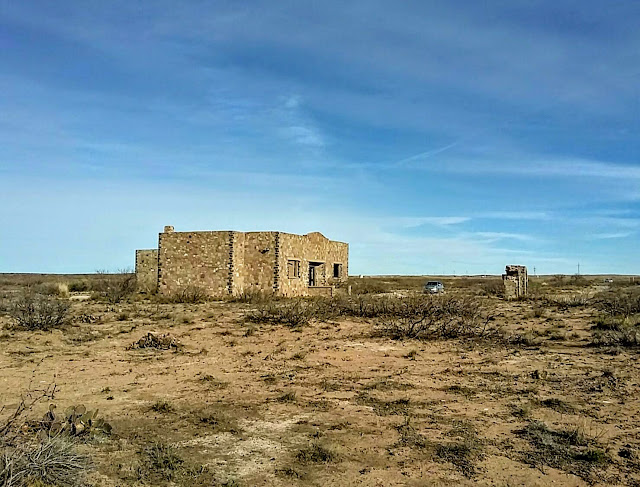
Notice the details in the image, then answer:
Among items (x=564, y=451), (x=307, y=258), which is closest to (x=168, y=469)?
(x=564, y=451)

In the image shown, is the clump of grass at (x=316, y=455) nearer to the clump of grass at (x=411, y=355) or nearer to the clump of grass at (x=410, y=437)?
the clump of grass at (x=410, y=437)

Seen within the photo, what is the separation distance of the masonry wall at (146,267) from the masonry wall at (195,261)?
5580mm

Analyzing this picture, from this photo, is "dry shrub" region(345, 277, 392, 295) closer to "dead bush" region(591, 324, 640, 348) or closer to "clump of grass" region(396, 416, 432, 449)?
"dead bush" region(591, 324, 640, 348)

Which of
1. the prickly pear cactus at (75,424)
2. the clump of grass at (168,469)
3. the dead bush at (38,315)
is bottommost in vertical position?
the clump of grass at (168,469)

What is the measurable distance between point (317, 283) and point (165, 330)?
2155 centimetres

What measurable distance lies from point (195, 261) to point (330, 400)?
21997 millimetres

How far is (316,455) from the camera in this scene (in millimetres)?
6730

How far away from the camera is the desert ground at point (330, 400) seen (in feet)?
20.9

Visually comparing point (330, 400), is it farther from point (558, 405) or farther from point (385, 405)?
point (558, 405)

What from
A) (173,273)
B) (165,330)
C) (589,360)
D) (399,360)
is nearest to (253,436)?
(399,360)

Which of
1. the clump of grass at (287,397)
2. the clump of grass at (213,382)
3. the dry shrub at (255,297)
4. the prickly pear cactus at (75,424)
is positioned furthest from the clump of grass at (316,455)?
the dry shrub at (255,297)

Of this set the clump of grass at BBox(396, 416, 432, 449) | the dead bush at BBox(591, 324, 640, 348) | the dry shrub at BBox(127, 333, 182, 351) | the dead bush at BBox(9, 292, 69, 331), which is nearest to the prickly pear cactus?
the clump of grass at BBox(396, 416, 432, 449)

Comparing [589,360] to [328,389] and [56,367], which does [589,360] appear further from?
[56,367]

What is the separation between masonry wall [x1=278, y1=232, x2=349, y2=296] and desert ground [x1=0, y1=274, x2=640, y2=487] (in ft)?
40.5
